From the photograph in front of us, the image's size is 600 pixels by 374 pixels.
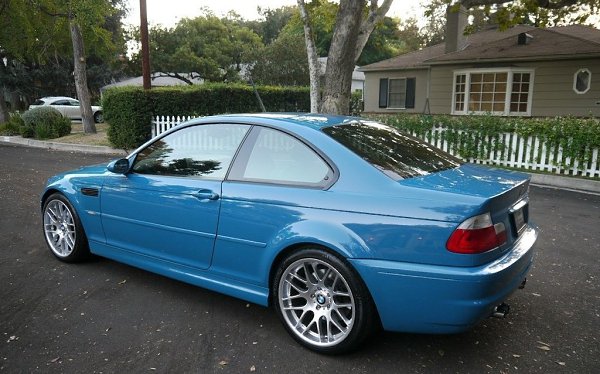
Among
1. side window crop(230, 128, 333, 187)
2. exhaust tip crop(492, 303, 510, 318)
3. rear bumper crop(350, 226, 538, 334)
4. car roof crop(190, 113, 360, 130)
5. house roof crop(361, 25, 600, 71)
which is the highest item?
house roof crop(361, 25, 600, 71)

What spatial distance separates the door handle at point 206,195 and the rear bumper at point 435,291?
3.88 feet

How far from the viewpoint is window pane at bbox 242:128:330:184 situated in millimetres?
3223

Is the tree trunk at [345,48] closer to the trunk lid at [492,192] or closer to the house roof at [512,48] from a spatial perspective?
the house roof at [512,48]

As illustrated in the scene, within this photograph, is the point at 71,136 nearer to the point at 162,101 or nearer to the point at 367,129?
the point at 162,101

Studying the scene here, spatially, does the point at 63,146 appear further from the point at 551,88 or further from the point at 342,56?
the point at 551,88

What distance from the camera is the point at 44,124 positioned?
17531 millimetres

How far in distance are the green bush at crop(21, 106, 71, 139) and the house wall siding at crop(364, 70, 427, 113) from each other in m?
13.0

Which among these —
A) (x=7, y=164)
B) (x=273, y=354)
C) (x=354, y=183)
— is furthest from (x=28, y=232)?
(x=7, y=164)

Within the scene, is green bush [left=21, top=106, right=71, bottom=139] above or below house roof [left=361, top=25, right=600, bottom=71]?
below

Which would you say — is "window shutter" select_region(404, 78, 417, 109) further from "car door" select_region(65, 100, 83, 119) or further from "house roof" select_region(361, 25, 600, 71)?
"car door" select_region(65, 100, 83, 119)

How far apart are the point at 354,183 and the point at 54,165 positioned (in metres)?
10.7

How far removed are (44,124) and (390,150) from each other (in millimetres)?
17368

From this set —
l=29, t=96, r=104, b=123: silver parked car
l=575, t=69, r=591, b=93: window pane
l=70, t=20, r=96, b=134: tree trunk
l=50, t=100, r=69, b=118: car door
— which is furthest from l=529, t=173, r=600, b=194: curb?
l=50, t=100, r=69, b=118: car door

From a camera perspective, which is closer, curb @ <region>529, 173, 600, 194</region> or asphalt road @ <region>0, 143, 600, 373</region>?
asphalt road @ <region>0, 143, 600, 373</region>
